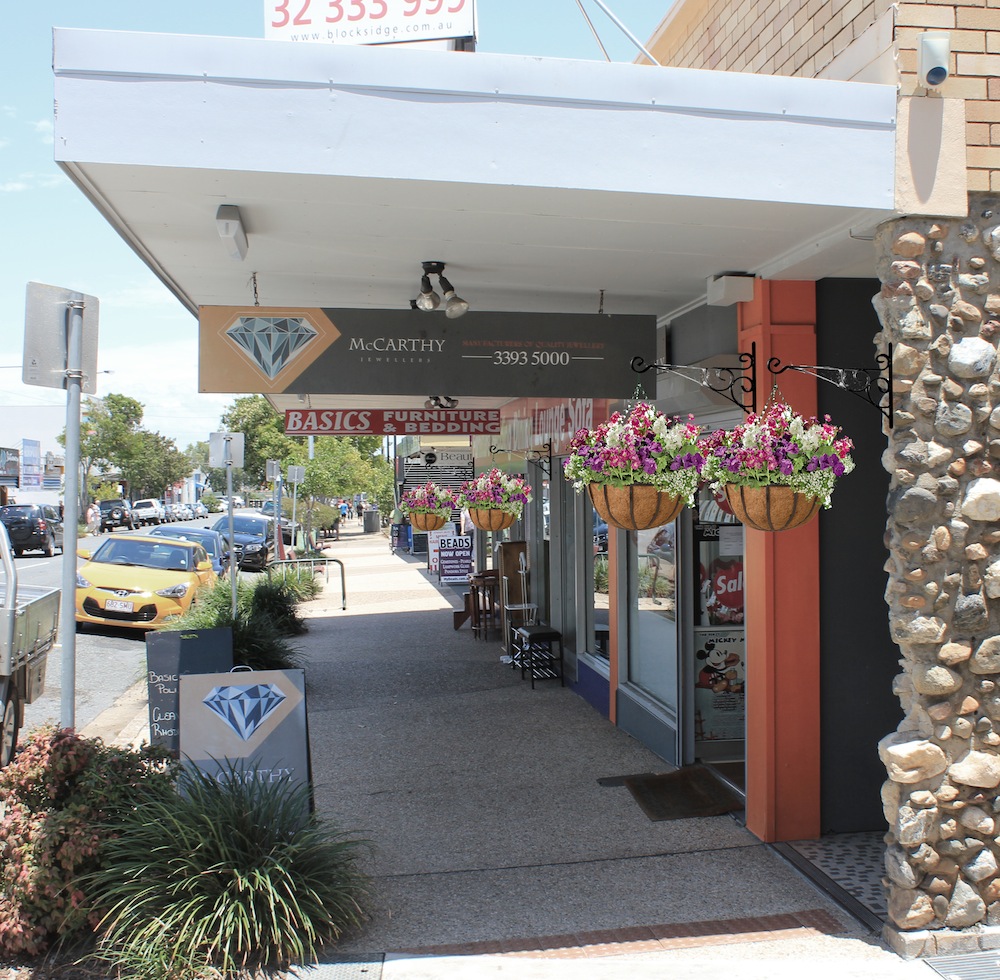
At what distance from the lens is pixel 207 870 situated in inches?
165

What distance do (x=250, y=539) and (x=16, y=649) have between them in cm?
2184

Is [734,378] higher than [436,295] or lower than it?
lower

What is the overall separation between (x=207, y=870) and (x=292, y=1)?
7491mm

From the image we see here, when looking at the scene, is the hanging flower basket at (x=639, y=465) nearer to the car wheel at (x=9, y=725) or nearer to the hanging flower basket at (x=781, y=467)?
the hanging flower basket at (x=781, y=467)

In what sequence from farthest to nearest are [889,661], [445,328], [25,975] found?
[445,328] → [889,661] → [25,975]

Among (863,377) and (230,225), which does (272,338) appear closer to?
(230,225)

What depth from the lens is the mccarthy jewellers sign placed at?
230 inches

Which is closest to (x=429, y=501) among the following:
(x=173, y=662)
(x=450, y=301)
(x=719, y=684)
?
(x=719, y=684)

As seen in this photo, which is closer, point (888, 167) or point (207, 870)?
point (207, 870)

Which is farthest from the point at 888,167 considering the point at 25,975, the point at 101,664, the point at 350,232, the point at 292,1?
the point at 101,664

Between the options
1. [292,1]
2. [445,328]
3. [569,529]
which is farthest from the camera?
[569,529]

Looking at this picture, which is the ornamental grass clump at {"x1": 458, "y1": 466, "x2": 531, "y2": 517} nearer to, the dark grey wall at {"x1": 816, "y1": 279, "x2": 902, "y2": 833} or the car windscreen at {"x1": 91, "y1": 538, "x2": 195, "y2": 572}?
the dark grey wall at {"x1": 816, "y1": 279, "x2": 902, "y2": 833}

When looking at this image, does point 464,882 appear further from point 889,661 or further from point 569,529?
point 569,529

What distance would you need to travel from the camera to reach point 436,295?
229 inches
